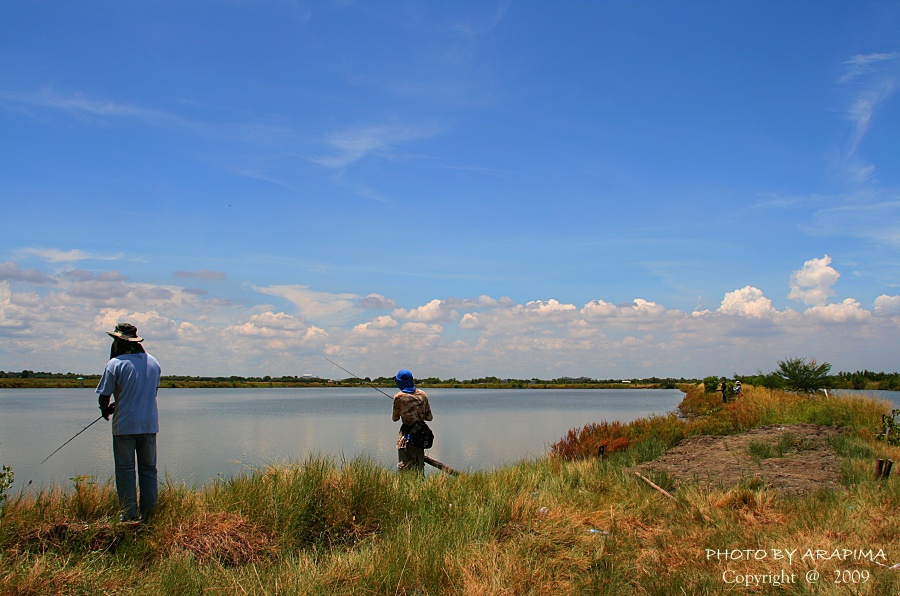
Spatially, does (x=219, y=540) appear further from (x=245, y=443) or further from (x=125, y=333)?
(x=245, y=443)

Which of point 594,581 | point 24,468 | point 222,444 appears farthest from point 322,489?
point 222,444

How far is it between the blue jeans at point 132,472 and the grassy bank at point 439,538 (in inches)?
7.9

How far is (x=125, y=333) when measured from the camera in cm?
693

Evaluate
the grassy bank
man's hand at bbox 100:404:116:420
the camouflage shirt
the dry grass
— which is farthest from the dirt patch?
man's hand at bbox 100:404:116:420

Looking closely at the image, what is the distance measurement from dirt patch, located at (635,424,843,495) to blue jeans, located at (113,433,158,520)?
717 centimetres

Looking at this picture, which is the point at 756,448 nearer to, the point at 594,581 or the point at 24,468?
the point at 594,581

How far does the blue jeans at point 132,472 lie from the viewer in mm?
6566

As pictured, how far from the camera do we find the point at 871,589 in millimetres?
4746

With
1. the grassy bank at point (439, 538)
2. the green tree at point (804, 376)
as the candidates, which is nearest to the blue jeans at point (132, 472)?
the grassy bank at point (439, 538)

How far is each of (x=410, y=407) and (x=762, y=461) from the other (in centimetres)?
674

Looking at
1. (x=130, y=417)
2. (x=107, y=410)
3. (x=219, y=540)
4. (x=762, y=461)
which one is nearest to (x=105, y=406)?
(x=107, y=410)

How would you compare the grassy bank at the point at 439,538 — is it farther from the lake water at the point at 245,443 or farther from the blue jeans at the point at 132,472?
the lake water at the point at 245,443

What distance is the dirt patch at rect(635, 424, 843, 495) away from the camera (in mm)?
9859

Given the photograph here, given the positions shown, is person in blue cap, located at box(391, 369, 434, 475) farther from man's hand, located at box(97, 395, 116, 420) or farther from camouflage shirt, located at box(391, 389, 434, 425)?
man's hand, located at box(97, 395, 116, 420)
